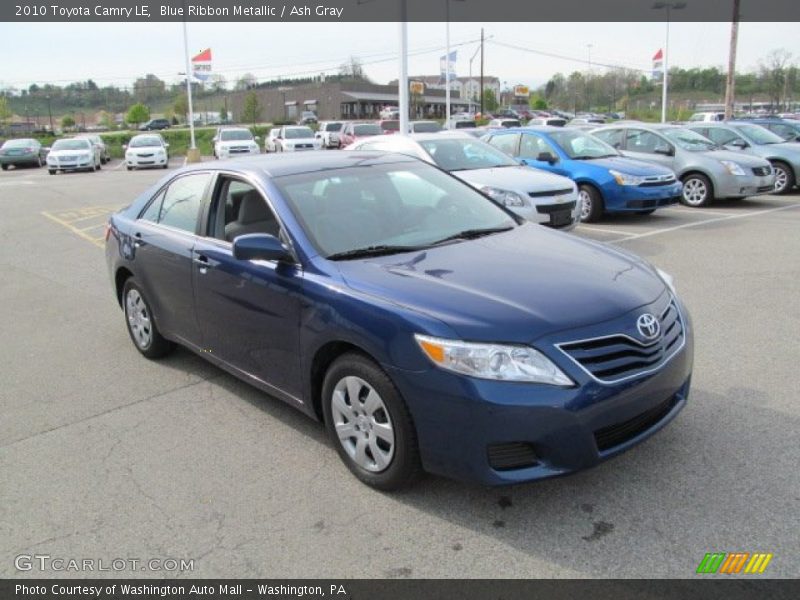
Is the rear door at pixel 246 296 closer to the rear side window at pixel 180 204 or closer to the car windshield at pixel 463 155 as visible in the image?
the rear side window at pixel 180 204

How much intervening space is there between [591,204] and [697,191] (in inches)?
124

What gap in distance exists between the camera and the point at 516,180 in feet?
31.0

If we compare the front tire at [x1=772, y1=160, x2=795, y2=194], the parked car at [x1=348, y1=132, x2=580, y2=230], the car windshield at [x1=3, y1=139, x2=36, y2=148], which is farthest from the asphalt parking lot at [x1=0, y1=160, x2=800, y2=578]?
the car windshield at [x1=3, y1=139, x2=36, y2=148]

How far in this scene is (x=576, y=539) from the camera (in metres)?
3.02

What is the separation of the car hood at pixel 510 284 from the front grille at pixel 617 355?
107 mm

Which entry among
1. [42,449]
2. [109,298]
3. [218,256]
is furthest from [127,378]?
[109,298]

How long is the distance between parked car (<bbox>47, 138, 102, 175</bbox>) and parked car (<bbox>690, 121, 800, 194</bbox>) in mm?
24026

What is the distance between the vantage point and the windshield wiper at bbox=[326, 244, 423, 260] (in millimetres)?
3781

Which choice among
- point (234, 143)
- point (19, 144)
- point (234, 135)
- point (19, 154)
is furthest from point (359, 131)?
point (19, 144)

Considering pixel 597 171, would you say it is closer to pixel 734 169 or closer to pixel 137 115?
pixel 734 169

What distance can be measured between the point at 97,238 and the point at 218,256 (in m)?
8.58

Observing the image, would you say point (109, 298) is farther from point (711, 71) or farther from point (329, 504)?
point (711, 71)

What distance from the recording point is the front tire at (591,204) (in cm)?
1145
